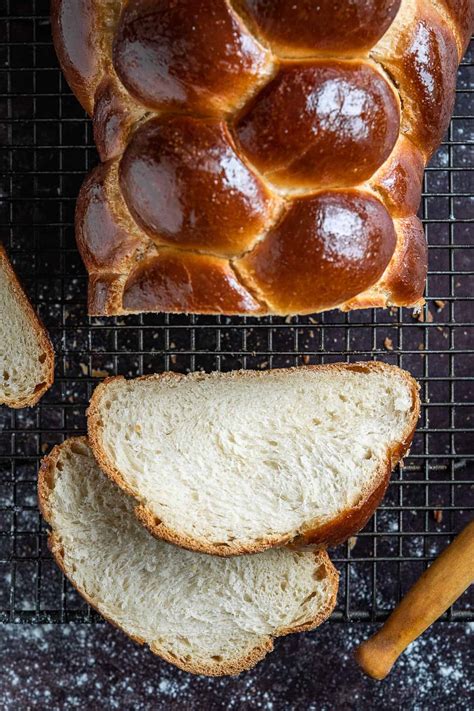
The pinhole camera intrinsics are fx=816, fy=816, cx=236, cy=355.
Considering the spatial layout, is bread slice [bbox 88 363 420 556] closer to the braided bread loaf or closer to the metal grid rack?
the metal grid rack

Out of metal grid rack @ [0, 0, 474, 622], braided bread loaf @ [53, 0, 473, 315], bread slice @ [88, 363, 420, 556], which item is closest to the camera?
braided bread loaf @ [53, 0, 473, 315]

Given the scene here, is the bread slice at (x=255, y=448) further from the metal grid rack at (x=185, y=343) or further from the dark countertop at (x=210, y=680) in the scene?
the dark countertop at (x=210, y=680)

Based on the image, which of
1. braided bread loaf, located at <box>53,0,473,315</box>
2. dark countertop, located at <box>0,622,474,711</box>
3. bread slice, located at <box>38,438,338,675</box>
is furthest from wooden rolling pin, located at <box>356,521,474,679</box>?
braided bread loaf, located at <box>53,0,473,315</box>

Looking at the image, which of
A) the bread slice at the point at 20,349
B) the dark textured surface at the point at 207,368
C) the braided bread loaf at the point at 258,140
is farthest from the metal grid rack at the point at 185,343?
the braided bread loaf at the point at 258,140

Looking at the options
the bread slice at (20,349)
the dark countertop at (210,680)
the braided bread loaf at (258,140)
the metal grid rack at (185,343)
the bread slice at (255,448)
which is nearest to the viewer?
the braided bread loaf at (258,140)

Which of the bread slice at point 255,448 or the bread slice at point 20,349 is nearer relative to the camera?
the bread slice at point 255,448

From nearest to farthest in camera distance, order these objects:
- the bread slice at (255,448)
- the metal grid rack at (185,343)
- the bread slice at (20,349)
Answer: the bread slice at (255,448) → the bread slice at (20,349) → the metal grid rack at (185,343)

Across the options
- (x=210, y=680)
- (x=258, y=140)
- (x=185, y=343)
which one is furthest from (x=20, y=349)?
(x=210, y=680)

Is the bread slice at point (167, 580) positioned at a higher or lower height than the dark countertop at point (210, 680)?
higher
